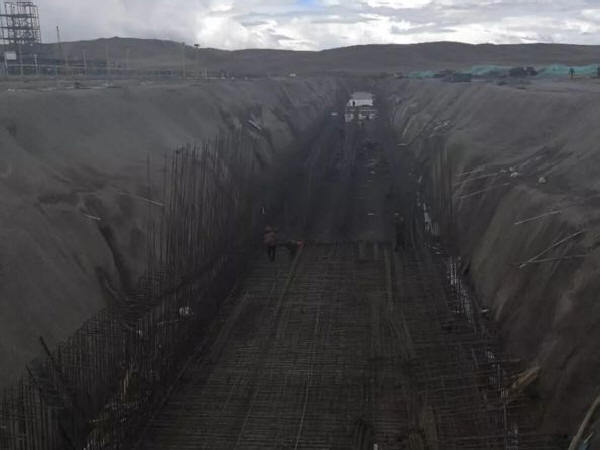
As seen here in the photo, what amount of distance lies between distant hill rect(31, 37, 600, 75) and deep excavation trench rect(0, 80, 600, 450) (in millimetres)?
89086

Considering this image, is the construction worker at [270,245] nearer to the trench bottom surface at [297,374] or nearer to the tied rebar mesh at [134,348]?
the tied rebar mesh at [134,348]

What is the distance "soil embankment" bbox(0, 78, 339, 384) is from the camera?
11.0m

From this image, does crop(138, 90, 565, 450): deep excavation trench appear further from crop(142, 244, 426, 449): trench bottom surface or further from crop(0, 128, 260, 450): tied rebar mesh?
crop(0, 128, 260, 450): tied rebar mesh

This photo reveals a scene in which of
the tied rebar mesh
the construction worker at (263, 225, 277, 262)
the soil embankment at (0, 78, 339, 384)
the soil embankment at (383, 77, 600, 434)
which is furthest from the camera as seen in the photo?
the construction worker at (263, 225, 277, 262)

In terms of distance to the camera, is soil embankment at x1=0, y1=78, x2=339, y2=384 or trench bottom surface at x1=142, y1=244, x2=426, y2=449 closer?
trench bottom surface at x1=142, y1=244, x2=426, y2=449

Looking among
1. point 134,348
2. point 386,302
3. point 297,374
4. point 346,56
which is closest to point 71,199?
point 134,348

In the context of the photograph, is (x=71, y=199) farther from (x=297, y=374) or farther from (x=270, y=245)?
(x=297, y=374)

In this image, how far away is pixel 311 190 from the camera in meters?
25.2

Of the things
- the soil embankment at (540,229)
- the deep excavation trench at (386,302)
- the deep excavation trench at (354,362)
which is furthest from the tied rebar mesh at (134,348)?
the soil embankment at (540,229)

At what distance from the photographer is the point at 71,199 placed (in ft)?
48.3

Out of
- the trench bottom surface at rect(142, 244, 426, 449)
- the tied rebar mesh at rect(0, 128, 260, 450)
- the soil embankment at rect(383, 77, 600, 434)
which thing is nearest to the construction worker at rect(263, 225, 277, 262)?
the tied rebar mesh at rect(0, 128, 260, 450)

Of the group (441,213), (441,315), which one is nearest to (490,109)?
(441,213)

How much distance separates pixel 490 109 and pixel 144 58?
331 feet

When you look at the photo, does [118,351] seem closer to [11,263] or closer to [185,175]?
[11,263]
